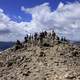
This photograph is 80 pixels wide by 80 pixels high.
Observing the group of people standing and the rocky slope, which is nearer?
the rocky slope

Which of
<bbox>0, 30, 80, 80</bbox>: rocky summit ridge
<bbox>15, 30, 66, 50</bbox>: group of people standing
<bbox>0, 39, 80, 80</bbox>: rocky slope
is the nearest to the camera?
<bbox>0, 39, 80, 80</bbox>: rocky slope

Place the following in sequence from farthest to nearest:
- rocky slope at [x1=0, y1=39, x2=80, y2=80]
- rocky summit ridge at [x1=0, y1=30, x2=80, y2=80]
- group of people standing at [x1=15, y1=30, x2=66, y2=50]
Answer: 1. group of people standing at [x1=15, y1=30, x2=66, y2=50]
2. rocky summit ridge at [x1=0, y1=30, x2=80, y2=80]
3. rocky slope at [x1=0, y1=39, x2=80, y2=80]

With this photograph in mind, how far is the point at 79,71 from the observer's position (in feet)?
144

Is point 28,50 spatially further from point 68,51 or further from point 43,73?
point 43,73

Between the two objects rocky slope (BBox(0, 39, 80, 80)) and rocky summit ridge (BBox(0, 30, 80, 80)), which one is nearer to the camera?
rocky slope (BBox(0, 39, 80, 80))

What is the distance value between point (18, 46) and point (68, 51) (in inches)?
564

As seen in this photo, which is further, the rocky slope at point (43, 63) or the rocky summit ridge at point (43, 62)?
the rocky summit ridge at point (43, 62)

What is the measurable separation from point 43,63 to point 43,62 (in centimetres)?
52

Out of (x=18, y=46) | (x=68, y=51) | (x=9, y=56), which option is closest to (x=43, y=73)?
(x=68, y=51)

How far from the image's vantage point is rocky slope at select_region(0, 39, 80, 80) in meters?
44.2

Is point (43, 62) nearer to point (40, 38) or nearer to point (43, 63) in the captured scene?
point (43, 63)

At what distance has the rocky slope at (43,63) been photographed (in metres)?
44.2

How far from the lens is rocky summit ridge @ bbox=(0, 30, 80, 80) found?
1750 inches

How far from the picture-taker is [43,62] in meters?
49.5
